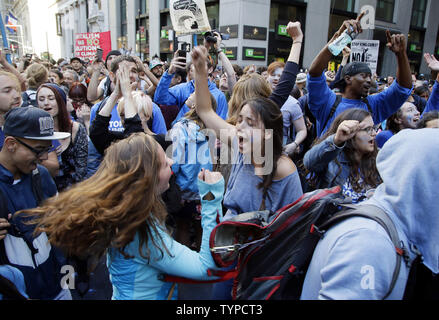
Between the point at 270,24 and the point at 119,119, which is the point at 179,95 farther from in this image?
the point at 270,24

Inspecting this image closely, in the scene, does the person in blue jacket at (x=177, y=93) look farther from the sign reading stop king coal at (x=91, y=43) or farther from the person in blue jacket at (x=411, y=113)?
the sign reading stop king coal at (x=91, y=43)

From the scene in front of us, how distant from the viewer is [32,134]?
1899mm

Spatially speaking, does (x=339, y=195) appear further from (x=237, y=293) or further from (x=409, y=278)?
(x=237, y=293)

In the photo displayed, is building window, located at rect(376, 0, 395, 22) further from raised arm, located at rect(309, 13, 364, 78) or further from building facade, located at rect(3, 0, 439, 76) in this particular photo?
raised arm, located at rect(309, 13, 364, 78)

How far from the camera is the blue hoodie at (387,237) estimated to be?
95cm

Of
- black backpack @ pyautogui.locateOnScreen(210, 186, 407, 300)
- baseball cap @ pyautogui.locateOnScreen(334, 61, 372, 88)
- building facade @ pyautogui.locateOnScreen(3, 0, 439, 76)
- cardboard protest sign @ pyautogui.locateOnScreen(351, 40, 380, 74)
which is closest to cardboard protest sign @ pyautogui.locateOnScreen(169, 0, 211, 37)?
baseball cap @ pyautogui.locateOnScreen(334, 61, 372, 88)

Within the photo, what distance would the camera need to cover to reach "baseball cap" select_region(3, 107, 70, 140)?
1.88 m

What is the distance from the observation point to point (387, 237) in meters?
0.99

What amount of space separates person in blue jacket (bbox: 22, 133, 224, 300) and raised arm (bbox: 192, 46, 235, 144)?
2.26 ft

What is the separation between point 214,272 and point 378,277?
0.76 meters

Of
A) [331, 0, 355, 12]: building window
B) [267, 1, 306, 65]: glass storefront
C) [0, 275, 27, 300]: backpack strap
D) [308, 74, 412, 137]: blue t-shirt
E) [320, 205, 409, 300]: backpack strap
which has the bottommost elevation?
[0, 275, 27, 300]: backpack strap

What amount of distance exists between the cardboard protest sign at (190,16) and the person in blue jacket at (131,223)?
8.60 ft
